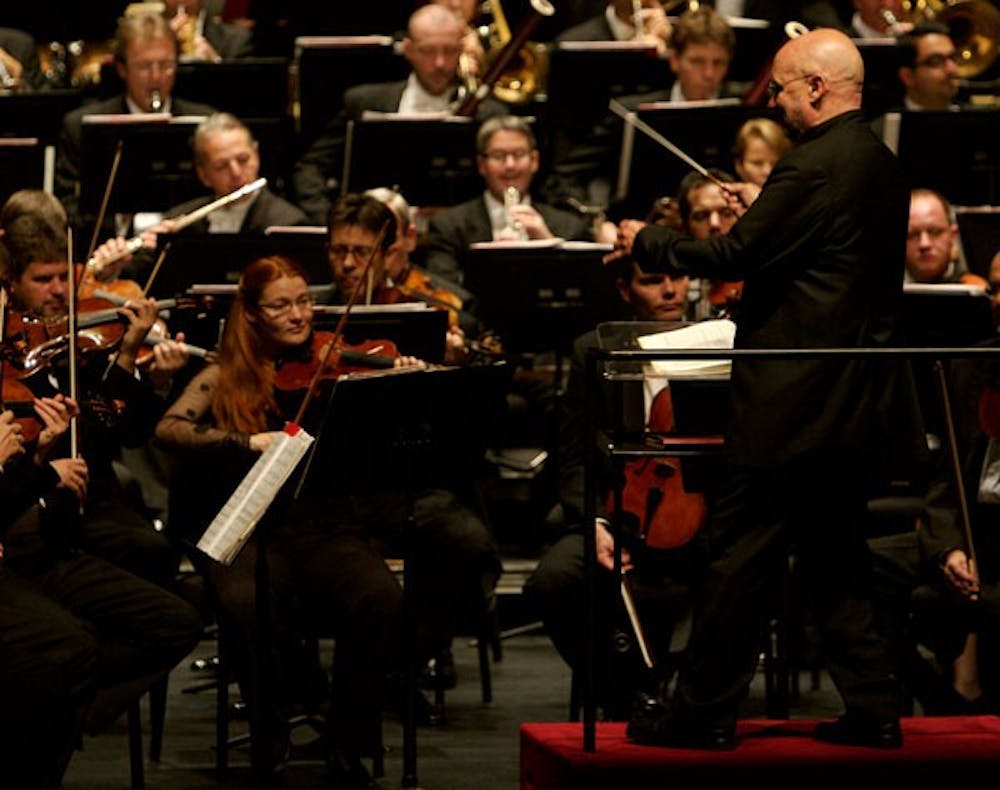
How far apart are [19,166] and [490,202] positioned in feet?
5.60

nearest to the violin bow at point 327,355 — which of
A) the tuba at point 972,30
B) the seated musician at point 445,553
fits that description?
the seated musician at point 445,553

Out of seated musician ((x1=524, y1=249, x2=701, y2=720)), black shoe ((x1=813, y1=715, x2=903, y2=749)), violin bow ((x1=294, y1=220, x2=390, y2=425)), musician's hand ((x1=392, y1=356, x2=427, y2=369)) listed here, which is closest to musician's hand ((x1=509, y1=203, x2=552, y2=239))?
seated musician ((x1=524, y1=249, x2=701, y2=720))

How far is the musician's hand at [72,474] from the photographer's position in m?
4.80

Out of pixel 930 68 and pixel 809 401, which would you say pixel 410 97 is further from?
pixel 809 401

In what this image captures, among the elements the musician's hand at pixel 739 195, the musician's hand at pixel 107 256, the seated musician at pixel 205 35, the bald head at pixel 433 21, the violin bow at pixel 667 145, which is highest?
the bald head at pixel 433 21

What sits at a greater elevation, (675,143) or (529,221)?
(675,143)

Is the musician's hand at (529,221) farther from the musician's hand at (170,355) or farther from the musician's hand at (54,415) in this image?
the musician's hand at (54,415)

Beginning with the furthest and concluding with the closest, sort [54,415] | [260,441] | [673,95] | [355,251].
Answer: [673,95]
[355,251]
[260,441]
[54,415]

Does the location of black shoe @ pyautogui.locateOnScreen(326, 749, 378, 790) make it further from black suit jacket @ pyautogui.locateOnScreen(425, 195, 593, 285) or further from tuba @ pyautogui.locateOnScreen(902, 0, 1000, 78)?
tuba @ pyautogui.locateOnScreen(902, 0, 1000, 78)

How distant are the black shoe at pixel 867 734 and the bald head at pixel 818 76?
4.08 ft

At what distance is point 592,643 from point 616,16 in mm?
5350

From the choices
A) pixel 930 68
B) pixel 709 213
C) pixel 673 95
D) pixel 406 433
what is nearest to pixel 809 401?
pixel 406 433

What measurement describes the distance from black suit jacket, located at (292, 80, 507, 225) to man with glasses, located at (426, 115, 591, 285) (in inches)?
25.2

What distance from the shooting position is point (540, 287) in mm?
6637
